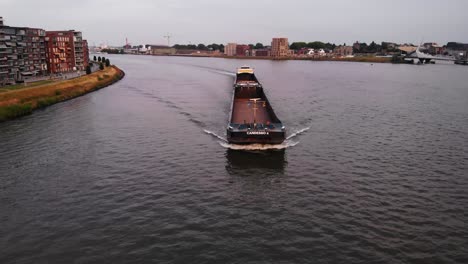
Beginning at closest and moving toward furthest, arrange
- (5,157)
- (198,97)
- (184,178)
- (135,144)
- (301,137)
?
(184,178) < (5,157) < (135,144) < (301,137) < (198,97)

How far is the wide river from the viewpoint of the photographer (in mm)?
21703

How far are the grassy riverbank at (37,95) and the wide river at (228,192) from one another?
5.85 m

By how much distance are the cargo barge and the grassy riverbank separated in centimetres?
3840

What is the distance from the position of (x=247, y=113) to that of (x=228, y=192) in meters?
28.6

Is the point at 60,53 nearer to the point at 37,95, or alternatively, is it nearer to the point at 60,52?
the point at 60,52

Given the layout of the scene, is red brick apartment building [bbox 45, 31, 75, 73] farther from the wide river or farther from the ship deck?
the ship deck

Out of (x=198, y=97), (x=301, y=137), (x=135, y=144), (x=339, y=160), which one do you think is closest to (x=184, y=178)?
(x=135, y=144)

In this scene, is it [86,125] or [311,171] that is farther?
[86,125]

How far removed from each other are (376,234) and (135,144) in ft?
100

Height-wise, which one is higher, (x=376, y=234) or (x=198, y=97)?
(x=198, y=97)

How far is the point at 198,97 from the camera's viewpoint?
80312 millimetres

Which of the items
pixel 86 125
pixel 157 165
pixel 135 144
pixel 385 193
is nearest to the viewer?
pixel 385 193

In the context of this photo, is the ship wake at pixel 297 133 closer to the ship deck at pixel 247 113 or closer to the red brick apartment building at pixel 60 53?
the ship deck at pixel 247 113

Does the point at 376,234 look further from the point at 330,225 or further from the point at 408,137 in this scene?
the point at 408,137
